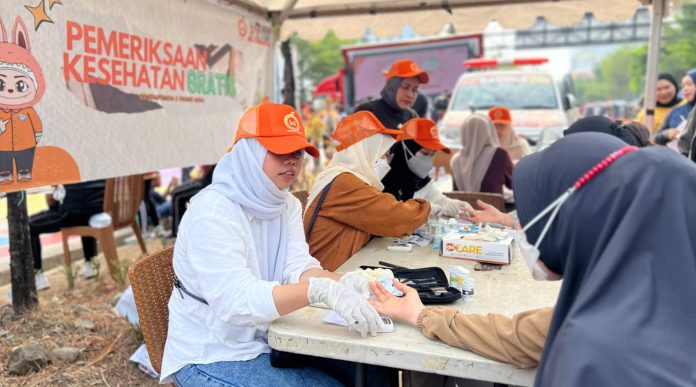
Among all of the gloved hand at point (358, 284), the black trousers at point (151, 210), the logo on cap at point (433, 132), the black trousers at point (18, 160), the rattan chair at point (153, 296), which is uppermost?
the logo on cap at point (433, 132)

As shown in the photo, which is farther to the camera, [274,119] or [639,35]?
[639,35]

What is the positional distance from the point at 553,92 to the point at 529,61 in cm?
517

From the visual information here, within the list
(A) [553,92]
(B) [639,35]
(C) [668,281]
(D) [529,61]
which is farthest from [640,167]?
(B) [639,35]

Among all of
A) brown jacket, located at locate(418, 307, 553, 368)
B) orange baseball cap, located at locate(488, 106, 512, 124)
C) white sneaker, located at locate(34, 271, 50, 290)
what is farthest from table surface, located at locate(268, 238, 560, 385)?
orange baseball cap, located at locate(488, 106, 512, 124)

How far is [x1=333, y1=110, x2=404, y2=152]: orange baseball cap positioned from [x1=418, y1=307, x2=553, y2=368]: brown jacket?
1.46 m

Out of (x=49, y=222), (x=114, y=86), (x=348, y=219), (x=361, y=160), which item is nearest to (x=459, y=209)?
(x=361, y=160)

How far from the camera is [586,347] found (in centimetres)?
101

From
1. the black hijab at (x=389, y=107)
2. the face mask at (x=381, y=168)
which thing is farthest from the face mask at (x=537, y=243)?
the black hijab at (x=389, y=107)

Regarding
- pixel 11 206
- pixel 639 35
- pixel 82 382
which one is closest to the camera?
pixel 82 382

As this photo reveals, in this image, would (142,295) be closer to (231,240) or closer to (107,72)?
(231,240)

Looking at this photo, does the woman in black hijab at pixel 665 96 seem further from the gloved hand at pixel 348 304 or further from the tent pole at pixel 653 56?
the gloved hand at pixel 348 304

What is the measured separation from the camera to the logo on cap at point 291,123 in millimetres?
1922

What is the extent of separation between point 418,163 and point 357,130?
0.54 metres

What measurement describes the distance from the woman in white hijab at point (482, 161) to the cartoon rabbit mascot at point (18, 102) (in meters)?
3.12
